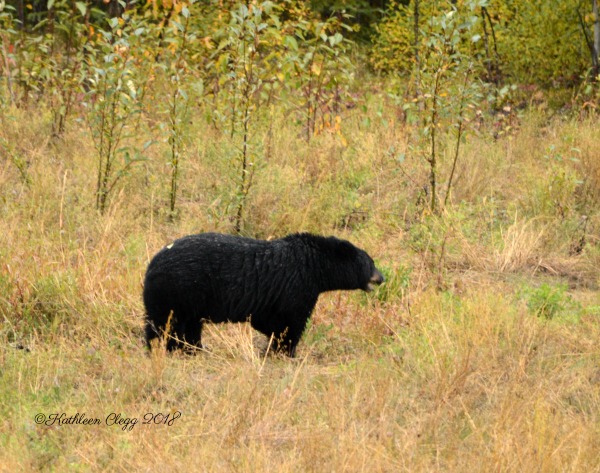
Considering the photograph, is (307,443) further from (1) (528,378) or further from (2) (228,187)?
(2) (228,187)

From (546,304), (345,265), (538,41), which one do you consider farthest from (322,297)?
(538,41)

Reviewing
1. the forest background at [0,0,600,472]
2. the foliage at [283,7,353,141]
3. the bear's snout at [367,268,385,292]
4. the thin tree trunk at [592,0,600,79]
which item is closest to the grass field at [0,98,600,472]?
the forest background at [0,0,600,472]

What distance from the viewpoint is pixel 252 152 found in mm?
7598

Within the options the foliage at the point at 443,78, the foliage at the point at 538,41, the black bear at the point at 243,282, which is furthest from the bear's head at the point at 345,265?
the foliage at the point at 538,41

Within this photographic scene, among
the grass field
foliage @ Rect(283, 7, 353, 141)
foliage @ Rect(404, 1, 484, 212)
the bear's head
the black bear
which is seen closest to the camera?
the grass field

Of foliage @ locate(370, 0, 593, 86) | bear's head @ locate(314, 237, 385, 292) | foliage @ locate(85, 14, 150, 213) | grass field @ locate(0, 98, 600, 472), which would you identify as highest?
foliage @ locate(370, 0, 593, 86)

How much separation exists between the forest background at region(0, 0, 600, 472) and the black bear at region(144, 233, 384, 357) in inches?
7.7

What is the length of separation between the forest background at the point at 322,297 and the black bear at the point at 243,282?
0.20 meters

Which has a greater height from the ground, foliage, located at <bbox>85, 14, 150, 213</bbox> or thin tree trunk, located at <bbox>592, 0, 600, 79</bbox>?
thin tree trunk, located at <bbox>592, 0, 600, 79</bbox>

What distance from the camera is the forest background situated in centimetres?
409

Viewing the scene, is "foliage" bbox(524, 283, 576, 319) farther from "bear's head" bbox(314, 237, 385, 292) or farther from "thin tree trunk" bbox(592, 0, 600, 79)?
"thin tree trunk" bbox(592, 0, 600, 79)

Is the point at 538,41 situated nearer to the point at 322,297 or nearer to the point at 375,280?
the point at 322,297

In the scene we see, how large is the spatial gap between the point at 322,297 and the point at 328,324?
0.43m

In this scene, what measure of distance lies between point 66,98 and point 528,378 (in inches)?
269
